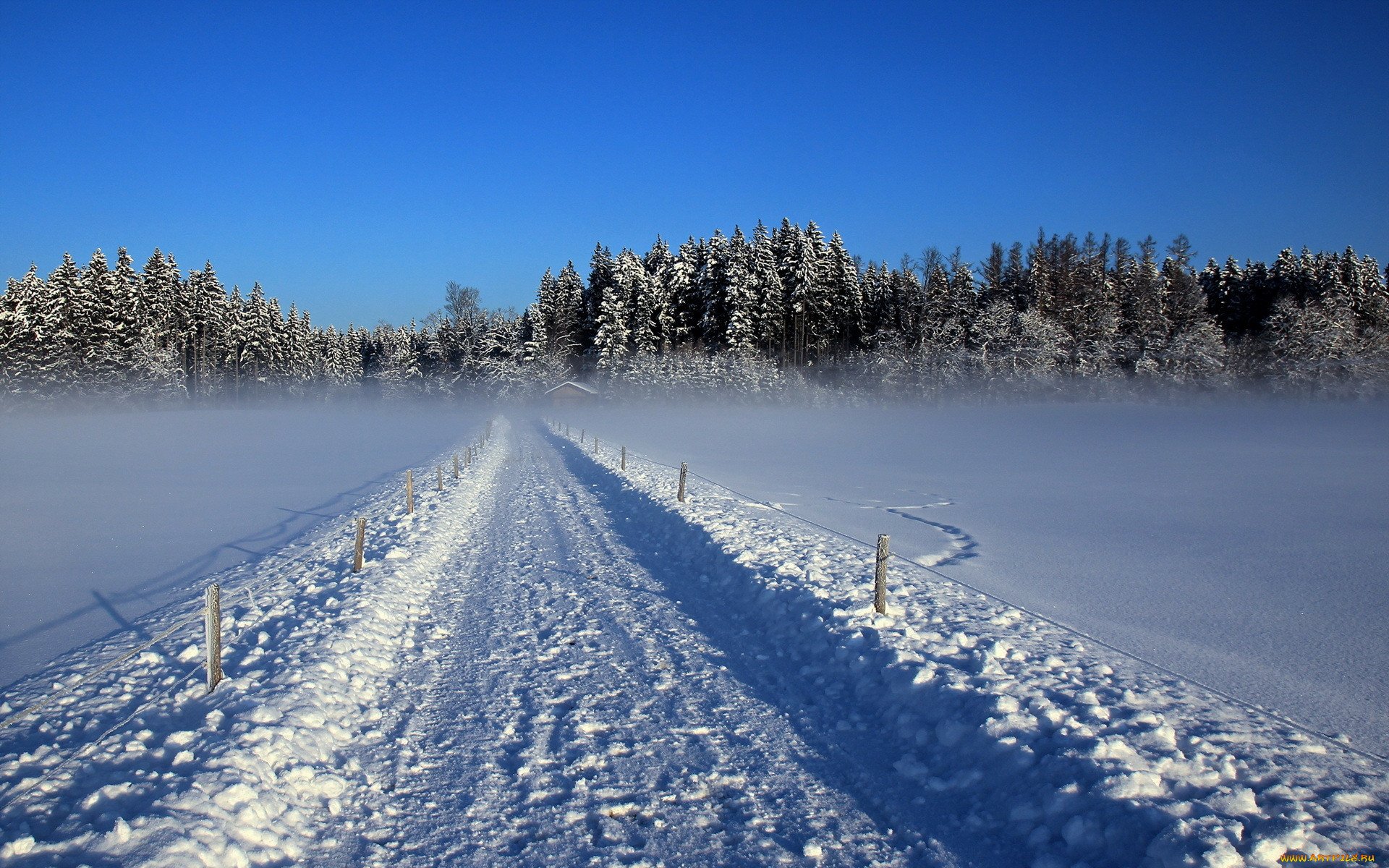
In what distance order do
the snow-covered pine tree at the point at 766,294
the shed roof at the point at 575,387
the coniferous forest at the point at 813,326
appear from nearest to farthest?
the coniferous forest at the point at 813,326
the snow-covered pine tree at the point at 766,294
the shed roof at the point at 575,387

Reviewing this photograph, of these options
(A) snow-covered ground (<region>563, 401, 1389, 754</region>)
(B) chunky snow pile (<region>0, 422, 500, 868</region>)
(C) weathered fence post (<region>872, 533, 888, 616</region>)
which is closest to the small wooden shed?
(A) snow-covered ground (<region>563, 401, 1389, 754</region>)

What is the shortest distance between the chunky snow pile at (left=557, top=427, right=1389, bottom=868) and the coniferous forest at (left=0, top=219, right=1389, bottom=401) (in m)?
58.3

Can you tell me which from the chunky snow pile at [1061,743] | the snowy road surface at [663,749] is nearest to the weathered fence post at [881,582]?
the chunky snow pile at [1061,743]

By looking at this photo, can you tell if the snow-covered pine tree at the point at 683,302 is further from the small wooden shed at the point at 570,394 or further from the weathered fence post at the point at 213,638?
the weathered fence post at the point at 213,638

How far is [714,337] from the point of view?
71.2 meters

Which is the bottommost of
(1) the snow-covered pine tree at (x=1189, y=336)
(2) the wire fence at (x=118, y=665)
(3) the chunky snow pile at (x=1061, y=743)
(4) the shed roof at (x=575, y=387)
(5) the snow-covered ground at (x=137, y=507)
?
(5) the snow-covered ground at (x=137, y=507)

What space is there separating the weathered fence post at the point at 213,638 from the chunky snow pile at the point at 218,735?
0.38ft

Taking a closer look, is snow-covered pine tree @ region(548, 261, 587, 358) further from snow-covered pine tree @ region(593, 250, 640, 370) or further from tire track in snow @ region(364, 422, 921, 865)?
tire track in snow @ region(364, 422, 921, 865)

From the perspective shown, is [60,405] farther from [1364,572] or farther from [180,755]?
[1364,572]

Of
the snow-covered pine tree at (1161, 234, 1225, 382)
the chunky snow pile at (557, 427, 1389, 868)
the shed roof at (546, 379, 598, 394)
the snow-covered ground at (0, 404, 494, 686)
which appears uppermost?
the snow-covered pine tree at (1161, 234, 1225, 382)

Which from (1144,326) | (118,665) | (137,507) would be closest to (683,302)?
(1144,326)

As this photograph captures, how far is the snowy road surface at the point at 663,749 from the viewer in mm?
4500

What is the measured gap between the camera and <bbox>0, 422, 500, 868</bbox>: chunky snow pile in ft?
14.7

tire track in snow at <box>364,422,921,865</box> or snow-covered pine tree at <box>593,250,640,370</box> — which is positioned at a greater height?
snow-covered pine tree at <box>593,250,640,370</box>
